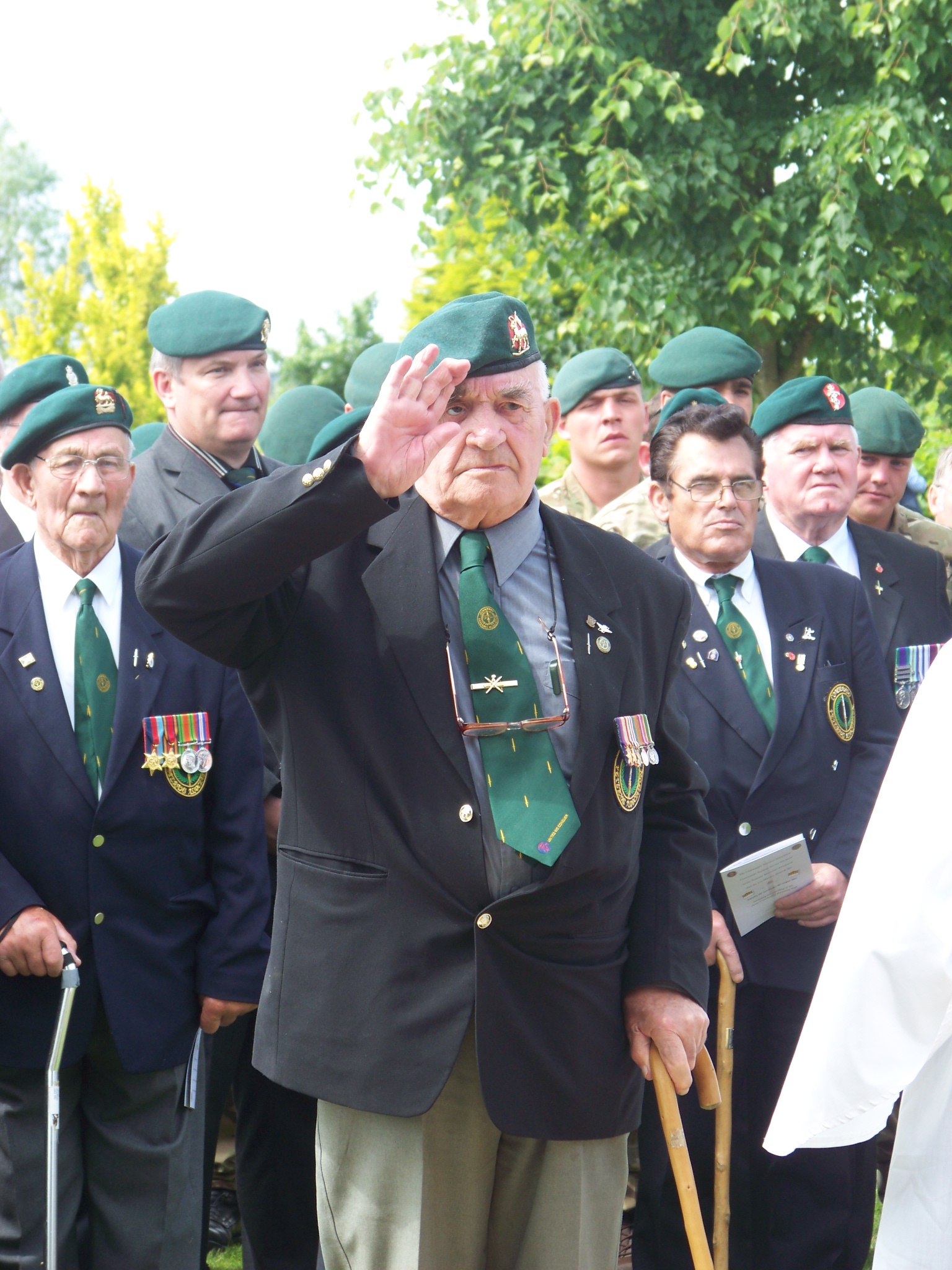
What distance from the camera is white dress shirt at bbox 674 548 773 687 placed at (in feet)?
13.3

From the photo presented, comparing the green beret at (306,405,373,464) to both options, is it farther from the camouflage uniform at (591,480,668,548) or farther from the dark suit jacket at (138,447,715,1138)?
the dark suit jacket at (138,447,715,1138)

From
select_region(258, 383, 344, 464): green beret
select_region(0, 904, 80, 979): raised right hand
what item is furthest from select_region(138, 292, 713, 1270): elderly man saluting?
select_region(258, 383, 344, 464): green beret

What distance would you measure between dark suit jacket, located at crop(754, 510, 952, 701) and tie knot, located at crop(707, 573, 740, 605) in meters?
0.58

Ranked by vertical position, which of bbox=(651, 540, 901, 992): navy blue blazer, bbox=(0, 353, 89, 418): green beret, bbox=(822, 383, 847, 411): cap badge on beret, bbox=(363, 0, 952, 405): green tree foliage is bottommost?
bbox=(651, 540, 901, 992): navy blue blazer

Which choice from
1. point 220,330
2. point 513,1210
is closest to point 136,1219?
point 513,1210

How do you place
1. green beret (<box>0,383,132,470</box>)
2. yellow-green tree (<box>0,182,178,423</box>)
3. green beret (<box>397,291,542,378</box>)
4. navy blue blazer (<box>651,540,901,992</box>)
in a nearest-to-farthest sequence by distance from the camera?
green beret (<box>397,291,542,378</box>)
green beret (<box>0,383,132,470</box>)
navy blue blazer (<box>651,540,901,992</box>)
yellow-green tree (<box>0,182,178,423</box>)

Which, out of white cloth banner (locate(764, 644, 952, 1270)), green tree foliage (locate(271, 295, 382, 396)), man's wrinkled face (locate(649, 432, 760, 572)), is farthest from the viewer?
green tree foliage (locate(271, 295, 382, 396))

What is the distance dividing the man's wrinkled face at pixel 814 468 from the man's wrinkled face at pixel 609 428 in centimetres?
77

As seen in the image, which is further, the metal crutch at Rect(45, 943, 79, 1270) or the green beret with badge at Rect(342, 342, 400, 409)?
the green beret with badge at Rect(342, 342, 400, 409)

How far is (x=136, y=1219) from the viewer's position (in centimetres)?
338

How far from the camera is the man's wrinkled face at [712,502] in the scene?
4.01 metres

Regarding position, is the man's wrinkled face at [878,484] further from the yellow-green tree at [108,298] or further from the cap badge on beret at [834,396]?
the yellow-green tree at [108,298]

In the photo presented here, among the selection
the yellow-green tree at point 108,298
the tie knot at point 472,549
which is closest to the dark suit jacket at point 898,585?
the tie knot at point 472,549

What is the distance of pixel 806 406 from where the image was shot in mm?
4590
